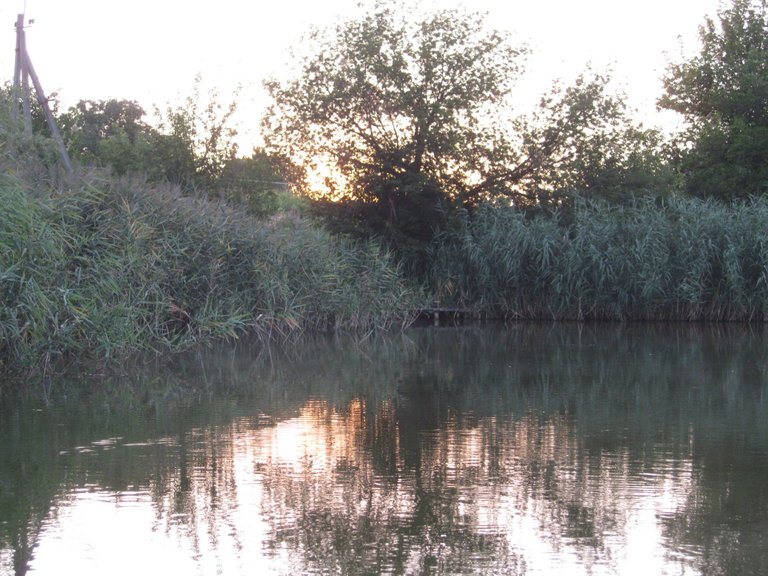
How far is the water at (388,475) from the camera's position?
13.1 feet

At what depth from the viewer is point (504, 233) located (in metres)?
21.5

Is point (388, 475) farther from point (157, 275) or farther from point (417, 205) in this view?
point (417, 205)

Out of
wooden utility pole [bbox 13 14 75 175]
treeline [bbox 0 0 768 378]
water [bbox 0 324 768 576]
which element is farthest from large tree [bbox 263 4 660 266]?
water [bbox 0 324 768 576]

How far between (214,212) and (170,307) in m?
2.82

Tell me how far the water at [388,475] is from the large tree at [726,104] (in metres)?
20.5

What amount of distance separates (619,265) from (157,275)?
10.2 m

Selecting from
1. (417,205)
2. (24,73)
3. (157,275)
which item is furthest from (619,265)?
(24,73)

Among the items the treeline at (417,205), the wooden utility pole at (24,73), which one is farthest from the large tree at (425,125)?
the wooden utility pole at (24,73)

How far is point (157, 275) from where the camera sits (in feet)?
43.5

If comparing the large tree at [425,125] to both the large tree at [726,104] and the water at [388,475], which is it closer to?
the large tree at [726,104]

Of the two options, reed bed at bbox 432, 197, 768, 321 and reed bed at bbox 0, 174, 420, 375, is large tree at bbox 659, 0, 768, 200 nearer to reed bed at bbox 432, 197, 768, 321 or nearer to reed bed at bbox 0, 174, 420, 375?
reed bed at bbox 432, 197, 768, 321

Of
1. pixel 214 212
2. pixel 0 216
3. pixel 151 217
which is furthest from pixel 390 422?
pixel 214 212

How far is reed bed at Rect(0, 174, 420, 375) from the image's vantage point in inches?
400

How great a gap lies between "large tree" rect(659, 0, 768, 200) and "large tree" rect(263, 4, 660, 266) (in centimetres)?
690
